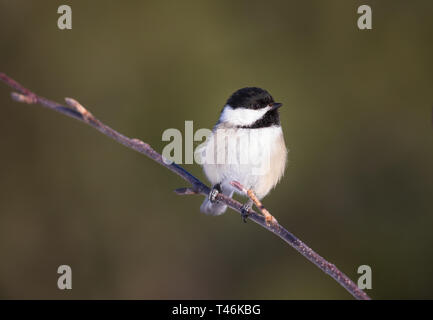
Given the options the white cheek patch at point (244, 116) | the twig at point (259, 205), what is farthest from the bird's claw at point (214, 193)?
the white cheek patch at point (244, 116)

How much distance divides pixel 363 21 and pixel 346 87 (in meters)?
0.52

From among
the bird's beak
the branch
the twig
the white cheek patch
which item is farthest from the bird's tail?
the twig

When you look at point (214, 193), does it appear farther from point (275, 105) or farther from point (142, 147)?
point (275, 105)

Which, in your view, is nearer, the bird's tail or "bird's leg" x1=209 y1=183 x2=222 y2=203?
"bird's leg" x1=209 y1=183 x2=222 y2=203

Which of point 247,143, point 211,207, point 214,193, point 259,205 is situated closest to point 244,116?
point 247,143

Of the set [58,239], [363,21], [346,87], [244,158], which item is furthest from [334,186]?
[58,239]

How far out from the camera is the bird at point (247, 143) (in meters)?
1.95

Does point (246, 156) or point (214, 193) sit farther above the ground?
point (246, 156)

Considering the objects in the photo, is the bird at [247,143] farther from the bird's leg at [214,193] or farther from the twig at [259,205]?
the twig at [259,205]

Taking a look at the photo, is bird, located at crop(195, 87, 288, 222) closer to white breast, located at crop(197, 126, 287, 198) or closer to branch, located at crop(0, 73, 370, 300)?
white breast, located at crop(197, 126, 287, 198)

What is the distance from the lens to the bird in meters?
1.95

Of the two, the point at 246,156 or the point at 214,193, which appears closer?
the point at 214,193

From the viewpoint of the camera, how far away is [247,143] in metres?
1.93

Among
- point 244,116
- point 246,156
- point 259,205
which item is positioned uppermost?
point 244,116
